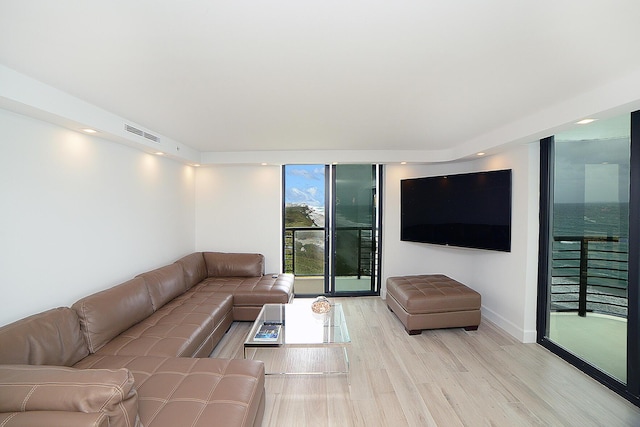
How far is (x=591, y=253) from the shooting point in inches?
98.8

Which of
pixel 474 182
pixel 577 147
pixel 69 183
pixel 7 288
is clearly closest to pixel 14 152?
pixel 69 183

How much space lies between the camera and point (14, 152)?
186cm

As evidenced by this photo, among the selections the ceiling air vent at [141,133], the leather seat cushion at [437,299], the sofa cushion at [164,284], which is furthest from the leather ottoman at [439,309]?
the ceiling air vent at [141,133]

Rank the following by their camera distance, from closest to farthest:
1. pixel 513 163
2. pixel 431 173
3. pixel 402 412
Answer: pixel 402 412, pixel 513 163, pixel 431 173

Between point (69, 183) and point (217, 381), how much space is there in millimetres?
2053

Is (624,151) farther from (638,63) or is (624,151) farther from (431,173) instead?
(431,173)

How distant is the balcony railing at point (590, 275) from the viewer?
2268 mm

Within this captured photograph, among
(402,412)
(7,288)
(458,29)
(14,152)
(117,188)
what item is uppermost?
(458,29)

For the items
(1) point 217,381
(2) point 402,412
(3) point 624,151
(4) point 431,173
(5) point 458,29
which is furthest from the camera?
(4) point 431,173

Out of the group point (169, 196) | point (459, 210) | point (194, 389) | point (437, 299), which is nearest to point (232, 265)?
→ point (169, 196)

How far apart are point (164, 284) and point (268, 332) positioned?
1.38 meters

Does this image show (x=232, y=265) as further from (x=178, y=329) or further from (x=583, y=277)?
(x=583, y=277)

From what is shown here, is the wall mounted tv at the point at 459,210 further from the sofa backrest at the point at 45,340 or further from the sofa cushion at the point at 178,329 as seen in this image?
the sofa backrest at the point at 45,340

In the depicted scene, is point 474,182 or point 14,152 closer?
point 14,152
